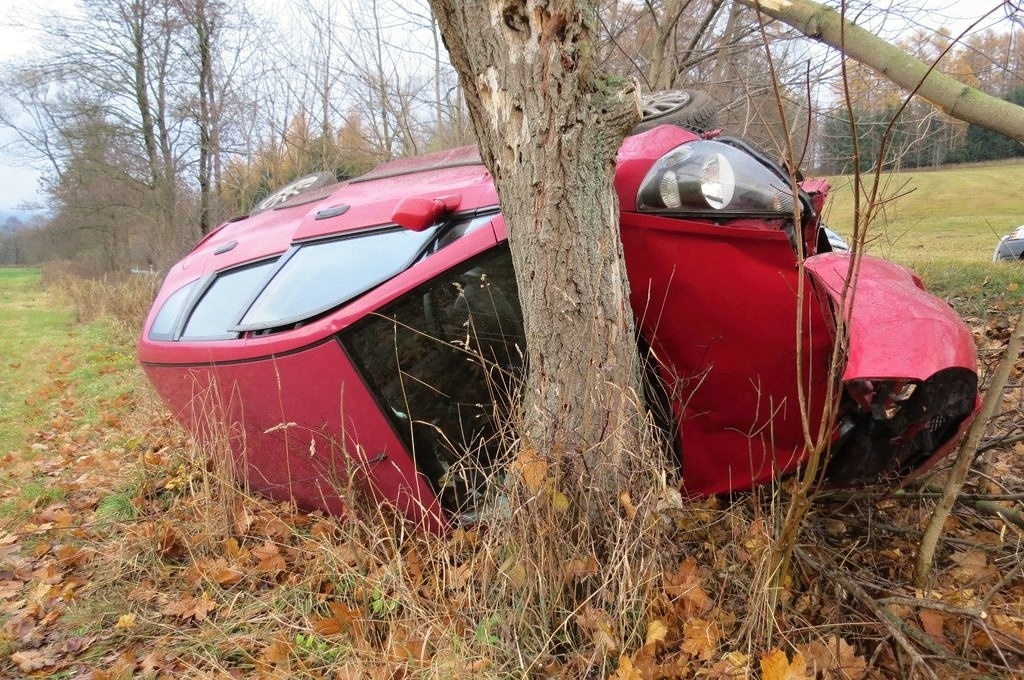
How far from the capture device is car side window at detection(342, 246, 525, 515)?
2.47 meters

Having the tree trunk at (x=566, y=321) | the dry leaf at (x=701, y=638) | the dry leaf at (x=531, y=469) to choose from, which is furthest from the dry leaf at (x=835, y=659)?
the dry leaf at (x=531, y=469)

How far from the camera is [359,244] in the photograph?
283 cm

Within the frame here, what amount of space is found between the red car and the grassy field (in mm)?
213

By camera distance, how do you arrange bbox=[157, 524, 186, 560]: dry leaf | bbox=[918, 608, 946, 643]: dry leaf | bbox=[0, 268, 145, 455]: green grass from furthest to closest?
1. bbox=[0, 268, 145, 455]: green grass
2. bbox=[157, 524, 186, 560]: dry leaf
3. bbox=[918, 608, 946, 643]: dry leaf

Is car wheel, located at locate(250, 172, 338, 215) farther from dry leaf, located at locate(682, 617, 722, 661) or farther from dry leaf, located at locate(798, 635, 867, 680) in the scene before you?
dry leaf, located at locate(798, 635, 867, 680)

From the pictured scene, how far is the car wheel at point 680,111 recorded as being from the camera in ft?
8.61

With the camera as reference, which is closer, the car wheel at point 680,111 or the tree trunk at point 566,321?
the tree trunk at point 566,321

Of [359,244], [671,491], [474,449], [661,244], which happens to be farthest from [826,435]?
[359,244]

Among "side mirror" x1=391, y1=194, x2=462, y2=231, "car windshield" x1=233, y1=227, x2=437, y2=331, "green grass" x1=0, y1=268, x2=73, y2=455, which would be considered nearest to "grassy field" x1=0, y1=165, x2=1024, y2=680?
"car windshield" x1=233, y1=227, x2=437, y2=331

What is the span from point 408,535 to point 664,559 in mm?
1080

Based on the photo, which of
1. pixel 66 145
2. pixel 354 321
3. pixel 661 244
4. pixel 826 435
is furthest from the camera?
pixel 66 145

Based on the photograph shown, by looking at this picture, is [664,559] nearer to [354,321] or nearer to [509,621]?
[509,621]

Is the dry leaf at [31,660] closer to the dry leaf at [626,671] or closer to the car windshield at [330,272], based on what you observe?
the car windshield at [330,272]

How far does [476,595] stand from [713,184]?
1.65m
